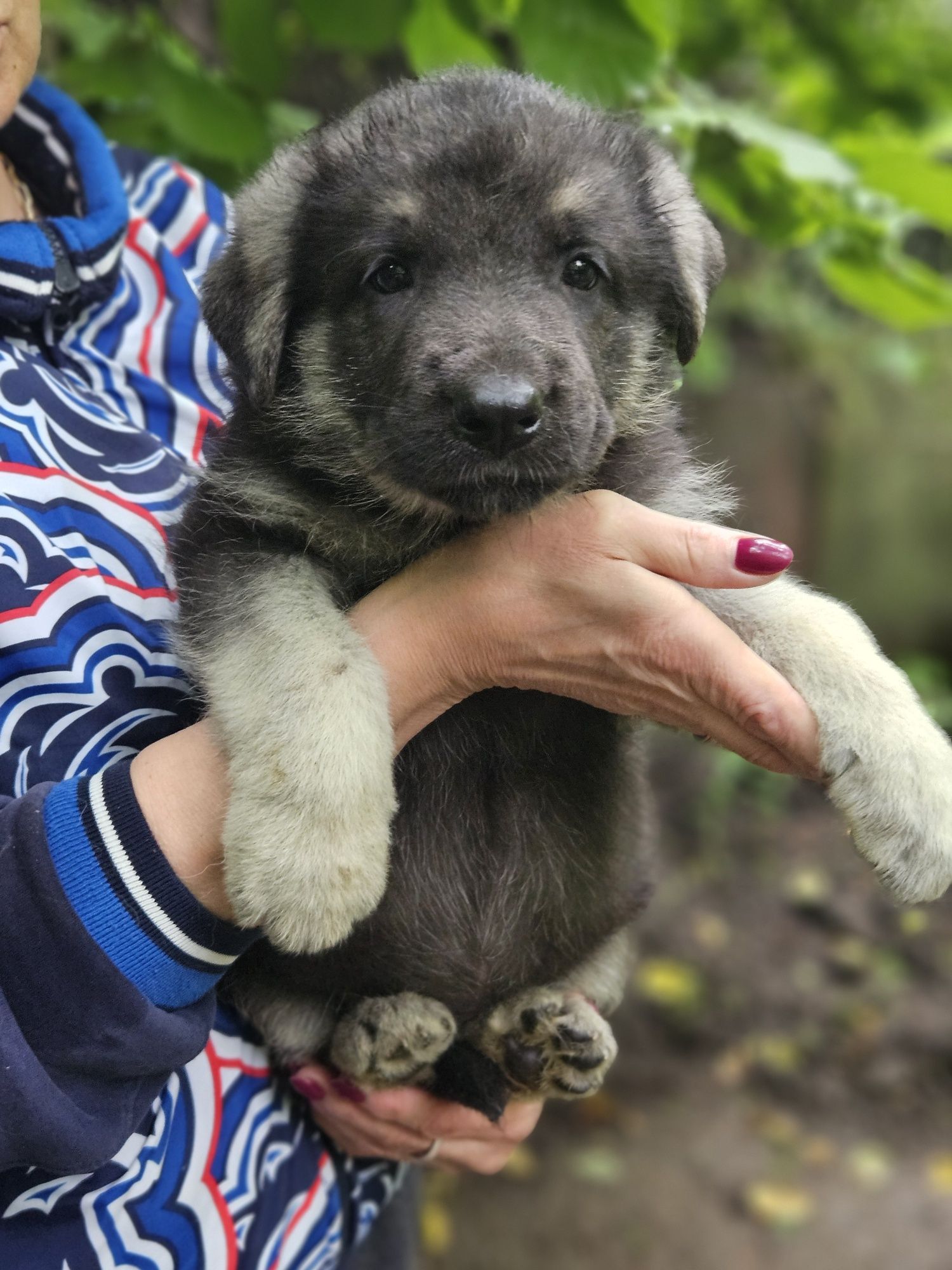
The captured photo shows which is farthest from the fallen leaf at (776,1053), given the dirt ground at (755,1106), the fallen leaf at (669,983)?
the fallen leaf at (669,983)

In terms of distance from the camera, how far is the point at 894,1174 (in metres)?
4.38

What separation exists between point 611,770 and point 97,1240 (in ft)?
3.43

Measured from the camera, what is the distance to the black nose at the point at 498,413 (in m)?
1.65

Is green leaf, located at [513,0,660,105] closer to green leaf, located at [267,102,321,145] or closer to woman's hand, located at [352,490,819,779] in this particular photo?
green leaf, located at [267,102,321,145]

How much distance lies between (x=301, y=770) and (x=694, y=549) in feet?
2.08

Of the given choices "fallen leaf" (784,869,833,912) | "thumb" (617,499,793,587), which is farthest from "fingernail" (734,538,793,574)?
"fallen leaf" (784,869,833,912)

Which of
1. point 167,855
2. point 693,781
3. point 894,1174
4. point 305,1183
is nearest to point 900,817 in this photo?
point 167,855

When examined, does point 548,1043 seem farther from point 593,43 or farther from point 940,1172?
point 940,1172

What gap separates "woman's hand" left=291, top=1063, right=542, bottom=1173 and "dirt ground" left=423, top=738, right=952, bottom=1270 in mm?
2299

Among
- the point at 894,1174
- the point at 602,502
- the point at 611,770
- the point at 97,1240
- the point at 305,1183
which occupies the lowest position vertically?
the point at 894,1174

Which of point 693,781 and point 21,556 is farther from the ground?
point 21,556

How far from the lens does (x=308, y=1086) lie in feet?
6.63

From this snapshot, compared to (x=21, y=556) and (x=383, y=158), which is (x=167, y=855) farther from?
(x=383, y=158)

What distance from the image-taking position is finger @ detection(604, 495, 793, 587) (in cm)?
171
